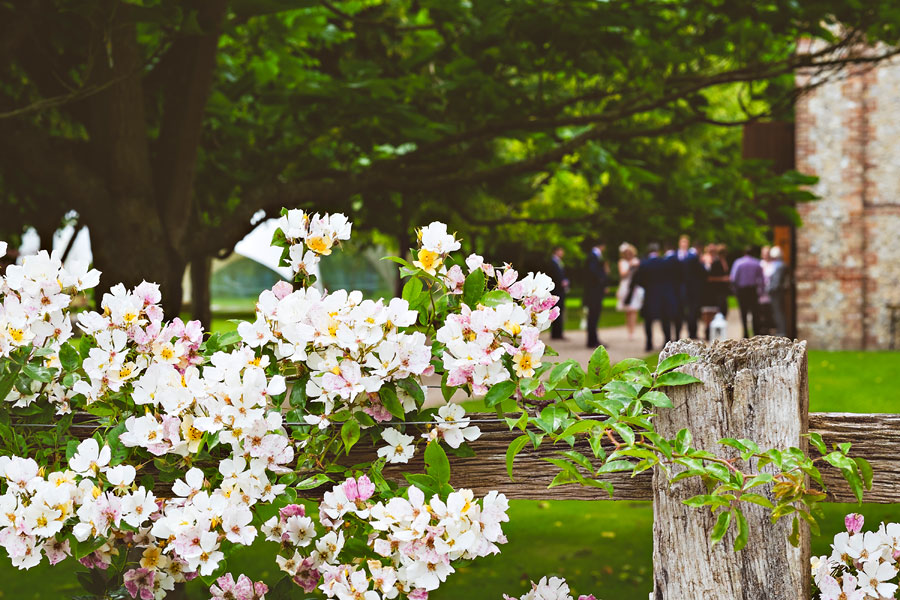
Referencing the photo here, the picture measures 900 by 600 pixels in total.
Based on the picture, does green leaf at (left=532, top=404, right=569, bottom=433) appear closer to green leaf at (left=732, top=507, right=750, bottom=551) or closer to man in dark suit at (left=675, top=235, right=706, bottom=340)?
green leaf at (left=732, top=507, right=750, bottom=551)

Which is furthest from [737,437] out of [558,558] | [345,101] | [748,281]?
[748,281]

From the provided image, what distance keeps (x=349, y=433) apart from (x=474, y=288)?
39 cm

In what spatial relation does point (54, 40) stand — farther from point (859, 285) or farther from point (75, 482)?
point (859, 285)

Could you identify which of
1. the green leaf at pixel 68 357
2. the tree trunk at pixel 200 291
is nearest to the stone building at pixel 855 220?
the tree trunk at pixel 200 291

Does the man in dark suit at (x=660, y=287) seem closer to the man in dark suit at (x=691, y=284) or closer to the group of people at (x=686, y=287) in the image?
the group of people at (x=686, y=287)

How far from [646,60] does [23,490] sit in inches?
221

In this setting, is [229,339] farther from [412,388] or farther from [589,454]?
[589,454]

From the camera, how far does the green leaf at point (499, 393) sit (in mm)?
1911

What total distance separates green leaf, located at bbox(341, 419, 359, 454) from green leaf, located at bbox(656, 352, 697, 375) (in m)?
0.61

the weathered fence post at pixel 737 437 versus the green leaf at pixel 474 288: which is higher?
the green leaf at pixel 474 288

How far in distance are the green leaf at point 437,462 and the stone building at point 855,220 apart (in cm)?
1712

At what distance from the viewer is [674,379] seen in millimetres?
1920

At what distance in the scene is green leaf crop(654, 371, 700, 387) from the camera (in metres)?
1.91

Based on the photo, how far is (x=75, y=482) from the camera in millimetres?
1933
